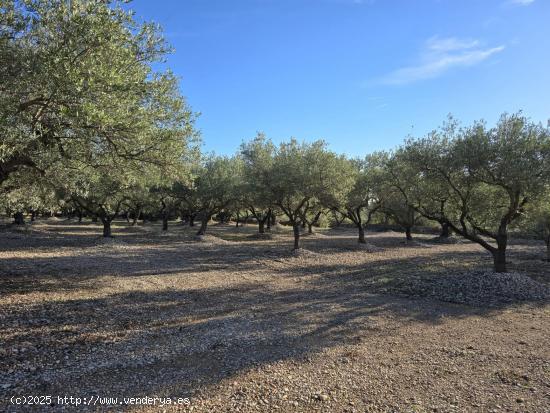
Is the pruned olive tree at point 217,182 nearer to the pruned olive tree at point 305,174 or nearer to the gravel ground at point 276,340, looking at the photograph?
the pruned olive tree at point 305,174

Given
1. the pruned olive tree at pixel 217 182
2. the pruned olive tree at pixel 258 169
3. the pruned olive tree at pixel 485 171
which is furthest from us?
the pruned olive tree at pixel 217 182

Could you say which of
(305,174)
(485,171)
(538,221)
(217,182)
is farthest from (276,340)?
(217,182)

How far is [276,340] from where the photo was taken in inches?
360

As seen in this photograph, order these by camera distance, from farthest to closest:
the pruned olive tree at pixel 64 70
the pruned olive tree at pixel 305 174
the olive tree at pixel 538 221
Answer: the pruned olive tree at pixel 305 174
the olive tree at pixel 538 221
the pruned olive tree at pixel 64 70

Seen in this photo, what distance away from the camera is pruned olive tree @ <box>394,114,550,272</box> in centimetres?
1567

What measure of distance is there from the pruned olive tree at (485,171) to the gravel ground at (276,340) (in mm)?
3727

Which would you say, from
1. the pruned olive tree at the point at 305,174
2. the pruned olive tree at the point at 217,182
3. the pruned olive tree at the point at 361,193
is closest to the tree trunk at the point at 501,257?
the pruned olive tree at the point at 305,174

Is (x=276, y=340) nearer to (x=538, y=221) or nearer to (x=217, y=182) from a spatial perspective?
(x=538, y=221)

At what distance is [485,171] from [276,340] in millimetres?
13652

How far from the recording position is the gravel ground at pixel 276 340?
623 cm

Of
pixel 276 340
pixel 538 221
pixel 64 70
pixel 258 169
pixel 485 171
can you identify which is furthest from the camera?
pixel 258 169

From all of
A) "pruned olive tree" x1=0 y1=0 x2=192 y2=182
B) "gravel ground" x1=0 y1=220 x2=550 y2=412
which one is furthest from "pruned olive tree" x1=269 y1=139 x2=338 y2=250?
"pruned olive tree" x1=0 y1=0 x2=192 y2=182

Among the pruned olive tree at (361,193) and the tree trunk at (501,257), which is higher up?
the pruned olive tree at (361,193)

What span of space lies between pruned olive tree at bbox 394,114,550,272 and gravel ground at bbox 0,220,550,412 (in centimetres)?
373
